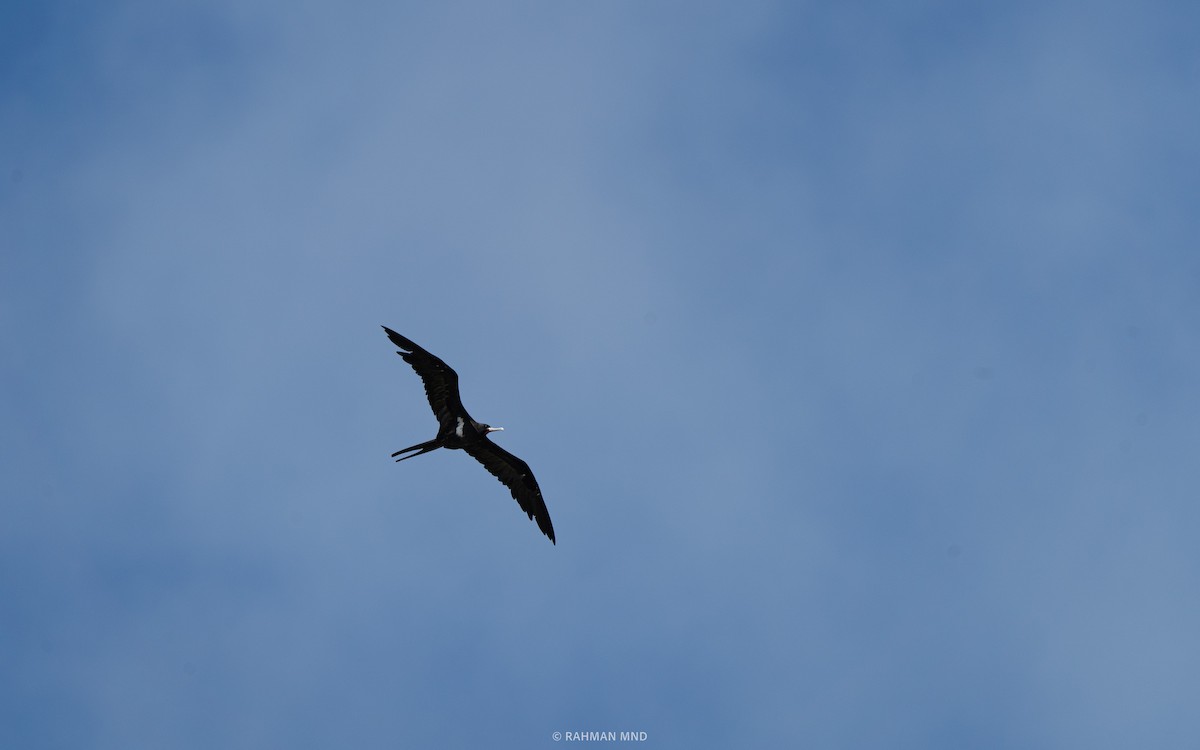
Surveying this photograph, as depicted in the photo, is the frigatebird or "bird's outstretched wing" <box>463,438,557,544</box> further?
"bird's outstretched wing" <box>463,438,557,544</box>

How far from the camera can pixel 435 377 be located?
2912 cm

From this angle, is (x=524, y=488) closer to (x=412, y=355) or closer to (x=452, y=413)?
(x=452, y=413)

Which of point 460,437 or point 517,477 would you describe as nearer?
point 460,437

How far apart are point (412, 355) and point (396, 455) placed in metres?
2.67

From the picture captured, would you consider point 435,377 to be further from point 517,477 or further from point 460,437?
point 517,477

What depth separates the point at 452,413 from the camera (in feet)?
97.2

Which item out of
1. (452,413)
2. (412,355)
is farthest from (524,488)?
(412,355)

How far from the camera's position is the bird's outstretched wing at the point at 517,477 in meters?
31.3

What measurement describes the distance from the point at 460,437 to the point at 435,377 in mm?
2015

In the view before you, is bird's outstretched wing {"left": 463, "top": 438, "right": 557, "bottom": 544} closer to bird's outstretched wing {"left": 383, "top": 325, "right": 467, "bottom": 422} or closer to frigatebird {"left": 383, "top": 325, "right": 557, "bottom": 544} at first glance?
frigatebird {"left": 383, "top": 325, "right": 557, "bottom": 544}

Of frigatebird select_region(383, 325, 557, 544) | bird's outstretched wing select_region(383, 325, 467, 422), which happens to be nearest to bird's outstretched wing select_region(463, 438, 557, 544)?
frigatebird select_region(383, 325, 557, 544)

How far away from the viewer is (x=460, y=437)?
1187 inches

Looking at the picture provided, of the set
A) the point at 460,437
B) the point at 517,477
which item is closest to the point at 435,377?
the point at 460,437

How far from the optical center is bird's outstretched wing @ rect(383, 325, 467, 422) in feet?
93.8
